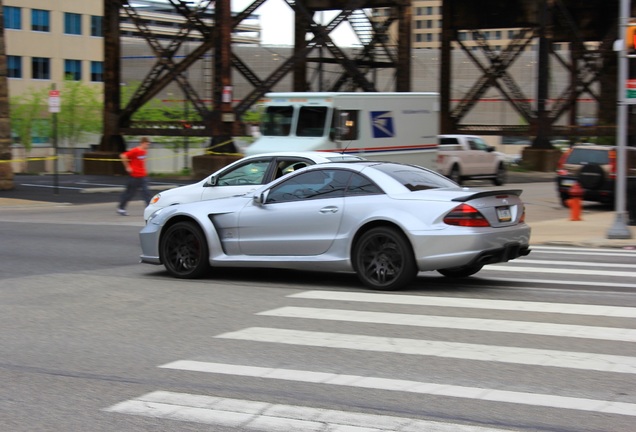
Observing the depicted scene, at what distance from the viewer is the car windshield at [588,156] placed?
24.1 metres

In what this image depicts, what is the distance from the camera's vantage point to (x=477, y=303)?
32.3ft

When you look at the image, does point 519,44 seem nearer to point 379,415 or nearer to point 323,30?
point 323,30

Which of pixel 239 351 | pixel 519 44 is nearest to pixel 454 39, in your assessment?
pixel 519 44

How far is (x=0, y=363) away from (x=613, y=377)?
477 centimetres

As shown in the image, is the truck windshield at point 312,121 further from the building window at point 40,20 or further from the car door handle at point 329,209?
Result: the building window at point 40,20

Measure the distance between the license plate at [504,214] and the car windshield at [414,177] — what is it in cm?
89

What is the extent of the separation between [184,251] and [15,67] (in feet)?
224

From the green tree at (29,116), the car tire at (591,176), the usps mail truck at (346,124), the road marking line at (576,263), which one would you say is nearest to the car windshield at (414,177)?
the road marking line at (576,263)

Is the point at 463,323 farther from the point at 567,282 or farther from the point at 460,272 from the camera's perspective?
the point at 567,282

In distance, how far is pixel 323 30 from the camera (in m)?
39.1

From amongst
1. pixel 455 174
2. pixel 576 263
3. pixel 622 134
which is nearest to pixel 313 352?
pixel 576 263

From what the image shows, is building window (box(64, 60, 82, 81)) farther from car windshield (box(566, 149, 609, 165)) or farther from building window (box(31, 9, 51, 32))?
car windshield (box(566, 149, 609, 165))

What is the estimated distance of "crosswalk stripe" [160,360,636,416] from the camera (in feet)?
19.4

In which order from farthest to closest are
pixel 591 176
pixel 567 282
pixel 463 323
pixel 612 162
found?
pixel 591 176
pixel 612 162
pixel 567 282
pixel 463 323
